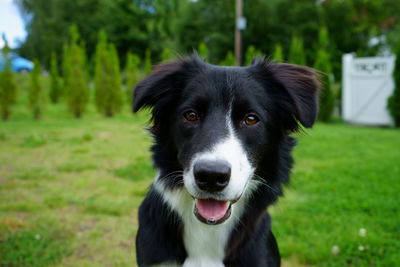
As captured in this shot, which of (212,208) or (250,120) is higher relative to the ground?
(250,120)

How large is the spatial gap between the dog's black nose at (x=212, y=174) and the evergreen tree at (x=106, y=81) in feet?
35.5

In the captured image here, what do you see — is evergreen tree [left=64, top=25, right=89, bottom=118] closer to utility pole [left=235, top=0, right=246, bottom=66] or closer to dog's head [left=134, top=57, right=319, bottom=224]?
utility pole [left=235, top=0, right=246, bottom=66]

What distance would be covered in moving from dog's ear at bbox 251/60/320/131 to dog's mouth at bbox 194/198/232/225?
692mm

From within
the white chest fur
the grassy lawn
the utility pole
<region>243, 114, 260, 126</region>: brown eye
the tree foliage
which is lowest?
the grassy lawn

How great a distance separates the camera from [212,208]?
2.04m

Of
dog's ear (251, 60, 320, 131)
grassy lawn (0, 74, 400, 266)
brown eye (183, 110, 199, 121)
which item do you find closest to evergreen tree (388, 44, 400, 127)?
grassy lawn (0, 74, 400, 266)

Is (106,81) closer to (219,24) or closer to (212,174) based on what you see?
(212,174)

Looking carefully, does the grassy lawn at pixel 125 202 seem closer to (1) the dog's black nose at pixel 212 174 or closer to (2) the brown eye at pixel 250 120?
(2) the brown eye at pixel 250 120

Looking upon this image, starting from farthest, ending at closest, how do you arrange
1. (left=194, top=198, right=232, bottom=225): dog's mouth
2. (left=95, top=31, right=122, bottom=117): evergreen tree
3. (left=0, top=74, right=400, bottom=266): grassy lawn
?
(left=95, top=31, right=122, bottom=117): evergreen tree → (left=0, top=74, right=400, bottom=266): grassy lawn → (left=194, top=198, right=232, bottom=225): dog's mouth

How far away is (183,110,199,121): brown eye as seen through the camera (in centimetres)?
220

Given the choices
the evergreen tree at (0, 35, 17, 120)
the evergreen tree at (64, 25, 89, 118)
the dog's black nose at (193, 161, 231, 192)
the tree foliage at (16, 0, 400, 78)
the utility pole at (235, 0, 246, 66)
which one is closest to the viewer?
the dog's black nose at (193, 161, 231, 192)

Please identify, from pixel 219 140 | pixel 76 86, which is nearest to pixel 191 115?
pixel 219 140

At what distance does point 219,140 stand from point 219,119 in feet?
0.67

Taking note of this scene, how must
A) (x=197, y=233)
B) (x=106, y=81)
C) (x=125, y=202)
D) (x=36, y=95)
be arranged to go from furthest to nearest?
(x=106, y=81), (x=36, y=95), (x=125, y=202), (x=197, y=233)
